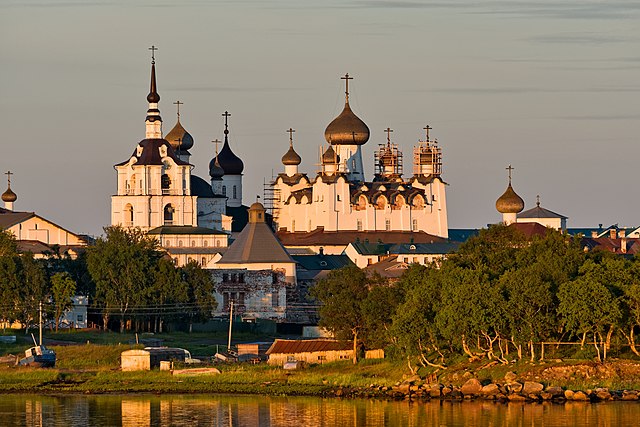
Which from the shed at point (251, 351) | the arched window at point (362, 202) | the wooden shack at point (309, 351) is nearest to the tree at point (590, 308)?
the wooden shack at point (309, 351)

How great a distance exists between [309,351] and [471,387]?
1267 centimetres

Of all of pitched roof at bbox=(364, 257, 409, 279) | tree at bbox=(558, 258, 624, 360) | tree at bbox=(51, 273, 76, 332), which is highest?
pitched roof at bbox=(364, 257, 409, 279)

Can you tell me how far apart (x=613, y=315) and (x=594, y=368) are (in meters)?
2.01

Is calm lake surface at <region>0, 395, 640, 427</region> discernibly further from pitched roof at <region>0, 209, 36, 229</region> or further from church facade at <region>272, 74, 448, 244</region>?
church facade at <region>272, 74, 448, 244</region>

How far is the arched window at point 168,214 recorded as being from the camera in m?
128

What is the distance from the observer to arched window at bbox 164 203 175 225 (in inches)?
5054

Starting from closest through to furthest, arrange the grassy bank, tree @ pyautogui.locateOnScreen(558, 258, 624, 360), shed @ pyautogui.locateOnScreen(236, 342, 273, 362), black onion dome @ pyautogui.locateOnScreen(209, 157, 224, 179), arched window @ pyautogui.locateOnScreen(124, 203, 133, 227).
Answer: the grassy bank < tree @ pyautogui.locateOnScreen(558, 258, 624, 360) < shed @ pyautogui.locateOnScreen(236, 342, 273, 362) < arched window @ pyautogui.locateOnScreen(124, 203, 133, 227) < black onion dome @ pyautogui.locateOnScreen(209, 157, 224, 179)

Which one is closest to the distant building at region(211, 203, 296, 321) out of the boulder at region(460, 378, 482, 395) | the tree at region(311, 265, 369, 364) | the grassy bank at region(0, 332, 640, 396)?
the tree at region(311, 265, 369, 364)

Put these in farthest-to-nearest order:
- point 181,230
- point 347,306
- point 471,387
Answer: point 181,230 < point 347,306 < point 471,387

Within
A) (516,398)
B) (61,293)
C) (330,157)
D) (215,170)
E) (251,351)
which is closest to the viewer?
(516,398)

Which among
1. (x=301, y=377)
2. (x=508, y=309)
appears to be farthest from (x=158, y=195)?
(x=508, y=309)

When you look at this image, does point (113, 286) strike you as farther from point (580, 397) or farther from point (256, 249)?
point (580, 397)

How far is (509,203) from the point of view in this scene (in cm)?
13388

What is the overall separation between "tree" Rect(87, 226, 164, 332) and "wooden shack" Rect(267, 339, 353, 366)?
18.5m
